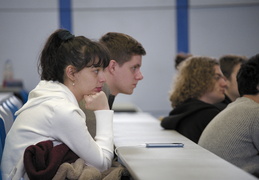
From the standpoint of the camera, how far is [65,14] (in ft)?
24.4

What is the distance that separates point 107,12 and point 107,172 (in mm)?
5817

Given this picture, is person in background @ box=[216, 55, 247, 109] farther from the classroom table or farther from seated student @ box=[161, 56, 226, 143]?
the classroom table

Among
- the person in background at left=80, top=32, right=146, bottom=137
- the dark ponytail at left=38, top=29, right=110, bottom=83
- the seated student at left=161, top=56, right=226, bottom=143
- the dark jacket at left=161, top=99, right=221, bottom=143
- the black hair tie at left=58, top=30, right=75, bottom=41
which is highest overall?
the black hair tie at left=58, top=30, right=75, bottom=41

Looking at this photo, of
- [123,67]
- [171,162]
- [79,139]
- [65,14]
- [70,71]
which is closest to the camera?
[171,162]

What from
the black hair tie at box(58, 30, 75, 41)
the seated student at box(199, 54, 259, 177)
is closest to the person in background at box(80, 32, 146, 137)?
the seated student at box(199, 54, 259, 177)

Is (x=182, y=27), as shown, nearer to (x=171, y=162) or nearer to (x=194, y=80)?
(x=194, y=80)

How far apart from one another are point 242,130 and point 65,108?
0.96m

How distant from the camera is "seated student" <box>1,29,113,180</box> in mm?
1851

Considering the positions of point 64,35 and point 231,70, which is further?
point 231,70

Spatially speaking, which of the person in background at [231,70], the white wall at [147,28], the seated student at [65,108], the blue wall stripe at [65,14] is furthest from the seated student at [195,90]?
the blue wall stripe at [65,14]

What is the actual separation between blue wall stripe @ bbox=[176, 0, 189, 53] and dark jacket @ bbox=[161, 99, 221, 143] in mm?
4567

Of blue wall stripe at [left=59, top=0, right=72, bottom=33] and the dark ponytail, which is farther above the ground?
blue wall stripe at [left=59, top=0, right=72, bottom=33]

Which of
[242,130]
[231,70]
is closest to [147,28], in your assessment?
[231,70]

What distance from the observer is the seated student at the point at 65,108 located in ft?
6.07
